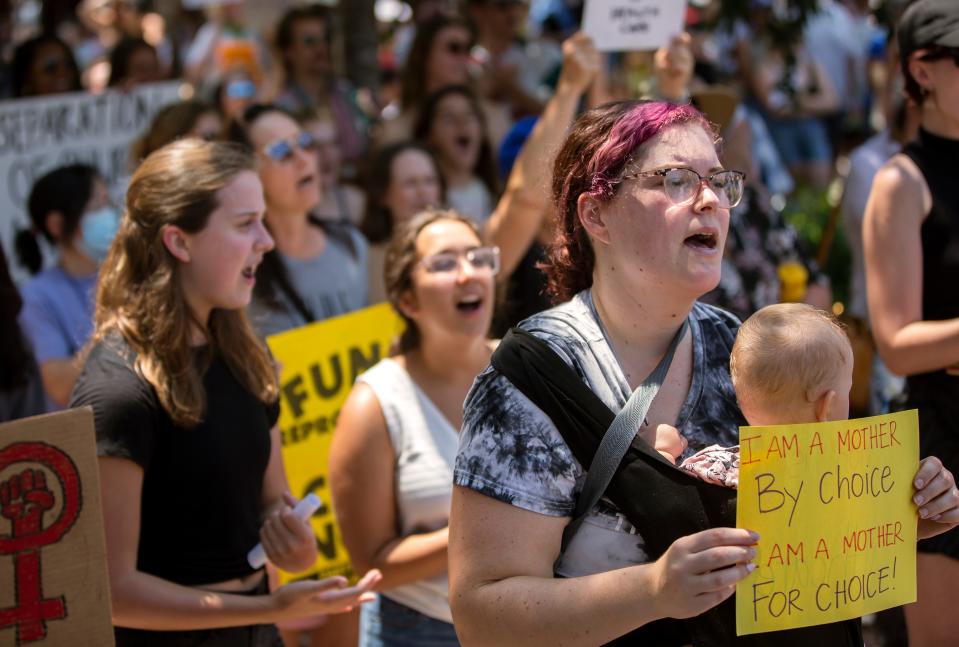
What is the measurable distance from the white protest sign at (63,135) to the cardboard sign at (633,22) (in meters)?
3.21

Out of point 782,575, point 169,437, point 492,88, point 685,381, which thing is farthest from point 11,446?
point 492,88

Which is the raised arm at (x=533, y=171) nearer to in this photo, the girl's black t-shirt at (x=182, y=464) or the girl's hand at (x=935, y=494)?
the girl's black t-shirt at (x=182, y=464)

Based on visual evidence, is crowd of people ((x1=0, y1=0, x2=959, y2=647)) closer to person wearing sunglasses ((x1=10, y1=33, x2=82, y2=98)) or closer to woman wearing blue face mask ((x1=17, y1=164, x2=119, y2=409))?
woman wearing blue face mask ((x1=17, y1=164, x2=119, y2=409))

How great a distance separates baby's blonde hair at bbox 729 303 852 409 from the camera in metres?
2.20

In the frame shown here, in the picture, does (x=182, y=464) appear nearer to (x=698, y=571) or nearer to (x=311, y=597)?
(x=311, y=597)

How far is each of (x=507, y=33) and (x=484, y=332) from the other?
516 cm

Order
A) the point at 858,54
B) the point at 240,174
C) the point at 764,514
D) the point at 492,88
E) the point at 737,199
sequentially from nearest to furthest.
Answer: the point at 764,514 → the point at 737,199 → the point at 240,174 → the point at 492,88 → the point at 858,54

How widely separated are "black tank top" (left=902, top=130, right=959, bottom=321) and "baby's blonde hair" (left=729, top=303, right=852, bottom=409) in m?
1.30

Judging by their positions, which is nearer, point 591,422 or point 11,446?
point 591,422

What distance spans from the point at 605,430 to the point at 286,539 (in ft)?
3.78

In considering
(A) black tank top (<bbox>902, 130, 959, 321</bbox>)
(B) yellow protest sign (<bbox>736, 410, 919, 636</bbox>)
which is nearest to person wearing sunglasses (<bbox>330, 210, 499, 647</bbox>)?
(A) black tank top (<bbox>902, 130, 959, 321</bbox>)

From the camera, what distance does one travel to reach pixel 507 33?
8531 millimetres

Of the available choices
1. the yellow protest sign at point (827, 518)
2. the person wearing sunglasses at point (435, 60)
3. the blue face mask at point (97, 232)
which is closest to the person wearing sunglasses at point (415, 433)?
the yellow protest sign at point (827, 518)

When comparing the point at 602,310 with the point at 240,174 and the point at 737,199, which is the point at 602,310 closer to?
the point at 737,199
